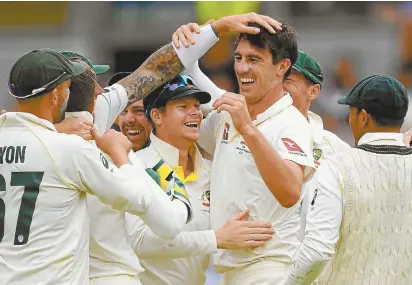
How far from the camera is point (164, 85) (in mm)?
6383

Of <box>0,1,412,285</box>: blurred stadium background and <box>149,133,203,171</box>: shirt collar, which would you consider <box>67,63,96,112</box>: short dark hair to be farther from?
<box>0,1,412,285</box>: blurred stadium background

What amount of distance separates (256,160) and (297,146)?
0.33 m

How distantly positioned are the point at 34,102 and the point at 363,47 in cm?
1223

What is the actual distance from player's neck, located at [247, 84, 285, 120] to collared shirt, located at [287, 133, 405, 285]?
81cm

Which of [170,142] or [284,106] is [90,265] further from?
[284,106]

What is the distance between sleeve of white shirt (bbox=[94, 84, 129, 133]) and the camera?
5.93 metres

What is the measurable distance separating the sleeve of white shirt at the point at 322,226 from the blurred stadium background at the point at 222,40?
33.4 feet

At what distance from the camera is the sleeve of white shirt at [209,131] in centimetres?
646

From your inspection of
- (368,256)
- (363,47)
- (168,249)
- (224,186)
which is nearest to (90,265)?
(168,249)

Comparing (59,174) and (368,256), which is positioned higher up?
(59,174)

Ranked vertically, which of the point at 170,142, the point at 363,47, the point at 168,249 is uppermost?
the point at 170,142

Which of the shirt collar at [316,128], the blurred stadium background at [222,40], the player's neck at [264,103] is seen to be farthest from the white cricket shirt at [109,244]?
the blurred stadium background at [222,40]

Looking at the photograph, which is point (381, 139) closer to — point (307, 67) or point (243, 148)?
point (243, 148)

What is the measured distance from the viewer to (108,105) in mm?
6000
